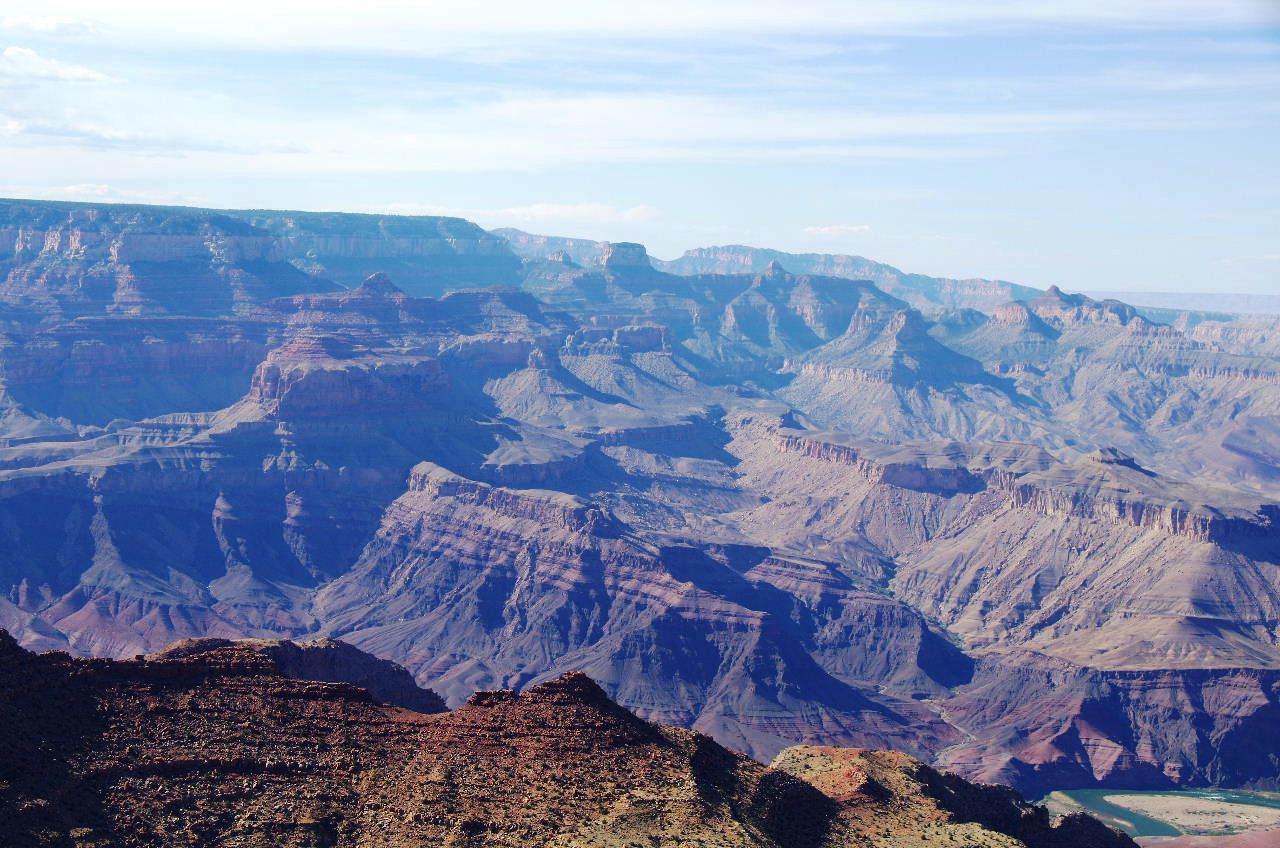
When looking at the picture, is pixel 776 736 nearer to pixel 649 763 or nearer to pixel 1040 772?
pixel 1040 772

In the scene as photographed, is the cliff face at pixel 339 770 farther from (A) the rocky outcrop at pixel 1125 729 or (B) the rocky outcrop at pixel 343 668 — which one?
Result: (A) the rocky outcrop at pixel 1125 729

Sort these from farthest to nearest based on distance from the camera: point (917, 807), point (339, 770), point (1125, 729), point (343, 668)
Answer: point (1125, 729) < point (343, 668) < point (917, 807) < point (339, 770)

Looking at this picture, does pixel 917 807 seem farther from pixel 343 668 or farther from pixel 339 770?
pixel 343 668

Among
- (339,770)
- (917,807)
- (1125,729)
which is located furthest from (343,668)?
(1125,729)

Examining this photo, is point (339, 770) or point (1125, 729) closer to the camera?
point (339, 770)

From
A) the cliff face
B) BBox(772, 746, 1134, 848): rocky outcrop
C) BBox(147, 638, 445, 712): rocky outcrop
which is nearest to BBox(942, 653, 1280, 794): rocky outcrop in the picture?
BBox(772, 746, 1134, 848): rocky outcrop

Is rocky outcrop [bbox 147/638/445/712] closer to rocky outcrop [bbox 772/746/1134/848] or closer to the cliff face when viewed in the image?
the cliff face

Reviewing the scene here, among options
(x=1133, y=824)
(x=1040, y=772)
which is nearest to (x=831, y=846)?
(x=1133, y=824)

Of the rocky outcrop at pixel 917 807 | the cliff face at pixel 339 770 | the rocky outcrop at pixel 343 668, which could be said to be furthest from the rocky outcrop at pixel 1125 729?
the cliff face at pixel 339 770
